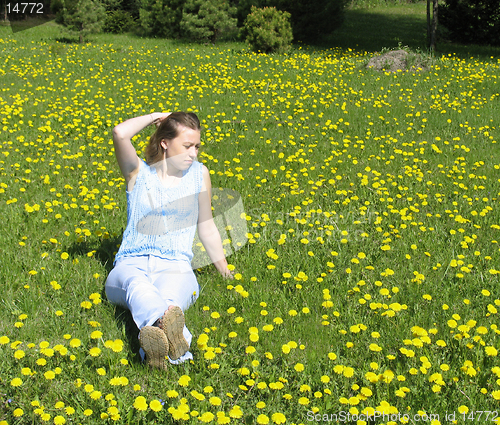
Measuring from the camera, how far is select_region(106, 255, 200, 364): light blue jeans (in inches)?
95.4

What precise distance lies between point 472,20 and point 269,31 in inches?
320

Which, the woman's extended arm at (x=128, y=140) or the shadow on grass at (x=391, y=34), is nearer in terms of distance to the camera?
the woman's extended arm at (x=128, y=140)

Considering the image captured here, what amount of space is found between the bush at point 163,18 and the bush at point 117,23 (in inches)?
70.7

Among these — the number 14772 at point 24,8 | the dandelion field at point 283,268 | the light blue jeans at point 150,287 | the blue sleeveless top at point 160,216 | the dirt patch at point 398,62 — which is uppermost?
the number 14772 at point 24,8

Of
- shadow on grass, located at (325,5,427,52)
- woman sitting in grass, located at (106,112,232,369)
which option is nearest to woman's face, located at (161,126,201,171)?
woman sitting in grass, located at (106,112,232,369)

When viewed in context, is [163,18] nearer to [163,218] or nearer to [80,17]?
[80,17]

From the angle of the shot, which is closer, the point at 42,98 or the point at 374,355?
the point at 374,355

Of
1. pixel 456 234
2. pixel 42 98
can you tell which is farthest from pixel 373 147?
pixel 42 98

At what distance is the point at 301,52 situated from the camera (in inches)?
532

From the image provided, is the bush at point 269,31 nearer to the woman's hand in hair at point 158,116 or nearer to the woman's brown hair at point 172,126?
the woman's hand in hair at point 158,116

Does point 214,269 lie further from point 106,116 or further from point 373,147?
point 106,116

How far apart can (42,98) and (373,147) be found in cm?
556

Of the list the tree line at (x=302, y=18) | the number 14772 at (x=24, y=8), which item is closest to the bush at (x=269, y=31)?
the tree line at (x=302, y=18)

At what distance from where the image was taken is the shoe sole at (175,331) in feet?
7.52
